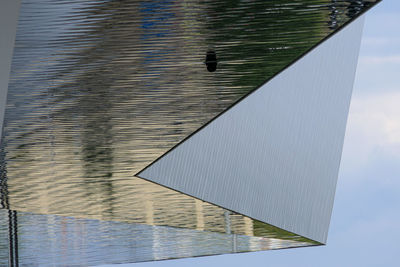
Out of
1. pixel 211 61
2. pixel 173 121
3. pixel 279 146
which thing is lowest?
pixel 279 146

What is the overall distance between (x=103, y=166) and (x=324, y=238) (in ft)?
9.87

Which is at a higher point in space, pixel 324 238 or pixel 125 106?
pixel 125 106

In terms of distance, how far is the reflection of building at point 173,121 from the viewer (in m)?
4.68

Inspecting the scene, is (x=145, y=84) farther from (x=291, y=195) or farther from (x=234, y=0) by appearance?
(x=291, y=195)

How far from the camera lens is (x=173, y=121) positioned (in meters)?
5.94

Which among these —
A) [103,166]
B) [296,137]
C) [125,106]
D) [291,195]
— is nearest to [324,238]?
[291,195]

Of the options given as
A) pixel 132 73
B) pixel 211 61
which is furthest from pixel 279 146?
pixel 132 73

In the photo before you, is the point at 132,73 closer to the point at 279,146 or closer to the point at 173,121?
the point at 173,121

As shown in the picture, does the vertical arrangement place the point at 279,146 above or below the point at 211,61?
below

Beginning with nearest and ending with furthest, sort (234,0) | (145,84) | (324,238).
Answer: (234,0), (145,84), (324,238)

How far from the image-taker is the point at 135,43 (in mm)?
4887

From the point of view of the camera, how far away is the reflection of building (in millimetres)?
4680

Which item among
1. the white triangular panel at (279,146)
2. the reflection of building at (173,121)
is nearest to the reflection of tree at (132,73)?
the reflection of building at (173,121)

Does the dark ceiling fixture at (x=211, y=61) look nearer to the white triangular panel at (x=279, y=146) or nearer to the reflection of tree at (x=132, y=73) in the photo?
the reflection of tree at (x=132, y=73)
